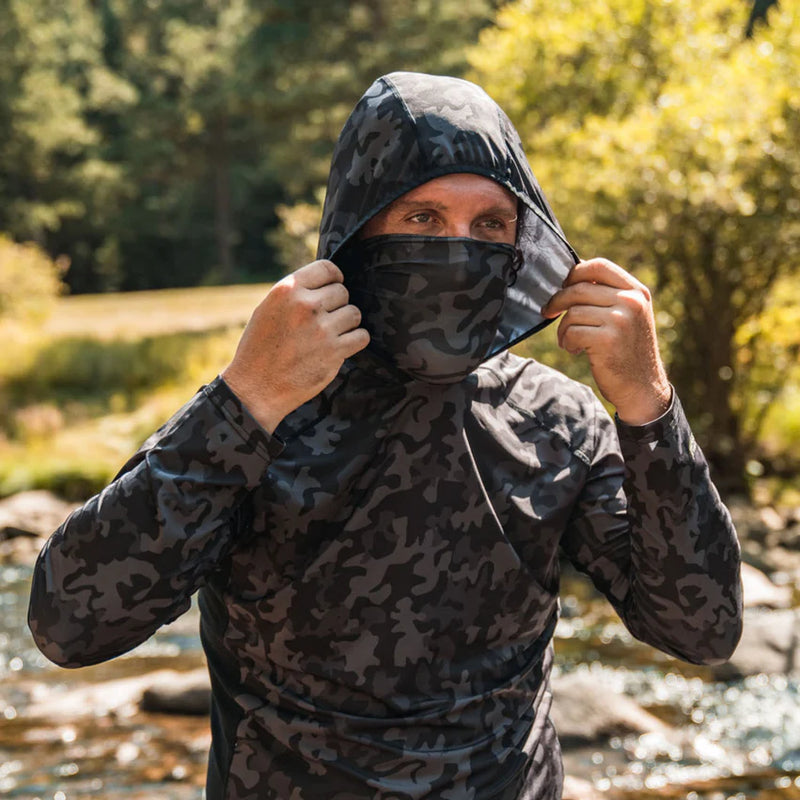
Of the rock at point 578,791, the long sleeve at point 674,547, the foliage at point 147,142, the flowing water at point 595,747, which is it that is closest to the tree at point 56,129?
the foliage at point 147,142

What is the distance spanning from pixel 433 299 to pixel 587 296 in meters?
0.26

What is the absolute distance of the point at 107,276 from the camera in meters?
43.8

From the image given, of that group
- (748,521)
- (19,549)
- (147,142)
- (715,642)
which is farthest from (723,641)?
(147,142)

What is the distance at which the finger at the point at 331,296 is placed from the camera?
1.81 meters

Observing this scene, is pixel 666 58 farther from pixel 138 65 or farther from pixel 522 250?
pixel 138 65

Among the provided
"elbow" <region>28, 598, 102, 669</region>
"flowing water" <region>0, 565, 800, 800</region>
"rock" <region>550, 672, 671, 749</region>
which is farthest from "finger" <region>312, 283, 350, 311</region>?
"rock" <region>550, 672, 671, 749</region>

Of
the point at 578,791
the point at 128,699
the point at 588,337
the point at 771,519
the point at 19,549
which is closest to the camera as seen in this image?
the point at 588,337

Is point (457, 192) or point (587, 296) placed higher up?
point (457, 192)

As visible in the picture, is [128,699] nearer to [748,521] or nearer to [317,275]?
[317,275]

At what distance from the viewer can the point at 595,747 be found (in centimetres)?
662

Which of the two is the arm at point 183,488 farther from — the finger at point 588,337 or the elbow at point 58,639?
the finger at point 588,337

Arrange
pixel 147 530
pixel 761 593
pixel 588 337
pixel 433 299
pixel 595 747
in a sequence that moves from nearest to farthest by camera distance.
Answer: pixel 147 530 < pixel 588 337 < pixel 433 299 < pixel 595 747 < pixel 761 593

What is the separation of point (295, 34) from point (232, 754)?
29239 millimetres

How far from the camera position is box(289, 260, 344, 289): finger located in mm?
1815
